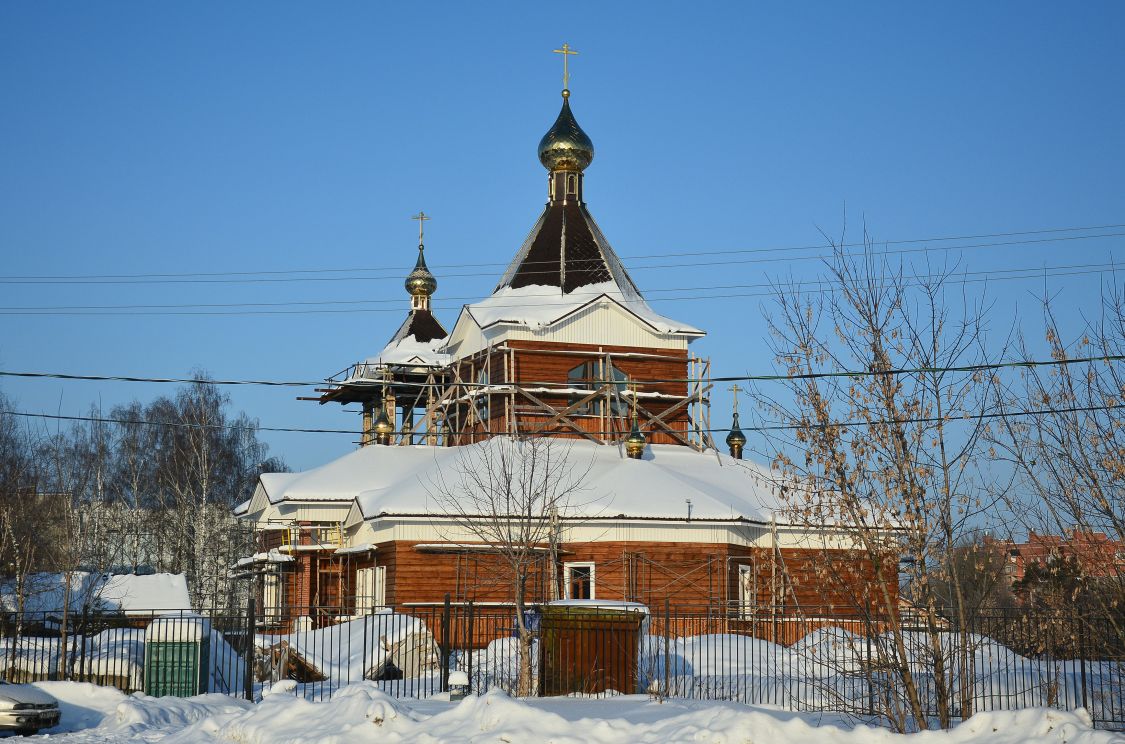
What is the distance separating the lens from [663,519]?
3125 centimetres

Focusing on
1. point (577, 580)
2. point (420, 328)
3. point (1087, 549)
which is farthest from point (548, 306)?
point (1087, 549)

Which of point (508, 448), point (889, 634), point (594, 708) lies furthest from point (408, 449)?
point (889, 634)

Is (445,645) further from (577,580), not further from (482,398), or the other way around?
(482,398)

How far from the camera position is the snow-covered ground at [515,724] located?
12.8m

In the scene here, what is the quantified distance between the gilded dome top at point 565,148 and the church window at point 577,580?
15.0 meters

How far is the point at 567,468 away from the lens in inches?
1304

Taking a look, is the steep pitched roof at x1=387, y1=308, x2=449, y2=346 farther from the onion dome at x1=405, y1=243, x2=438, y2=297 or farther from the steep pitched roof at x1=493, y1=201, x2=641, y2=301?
the steep pitched roof at x1=493, y1=201, x2=641, y2=301

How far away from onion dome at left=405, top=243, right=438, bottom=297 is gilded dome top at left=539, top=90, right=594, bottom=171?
13.5 metres

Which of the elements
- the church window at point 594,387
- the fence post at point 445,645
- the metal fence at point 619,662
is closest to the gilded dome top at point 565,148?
the church window at point 594,387

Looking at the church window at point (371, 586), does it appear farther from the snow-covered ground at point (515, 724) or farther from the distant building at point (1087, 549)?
the distant building at point (1087, 549)

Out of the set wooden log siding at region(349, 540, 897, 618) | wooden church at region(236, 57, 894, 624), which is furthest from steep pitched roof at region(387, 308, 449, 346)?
wooden log siding at region(349, 540, 897, 618)

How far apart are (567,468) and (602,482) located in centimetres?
109

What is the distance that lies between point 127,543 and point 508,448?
105 ft

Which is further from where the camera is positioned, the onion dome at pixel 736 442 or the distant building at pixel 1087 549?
the onion dome at pixel 736 442
